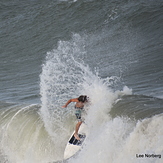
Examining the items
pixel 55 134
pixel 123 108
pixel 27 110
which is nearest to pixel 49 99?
pixel 27 110

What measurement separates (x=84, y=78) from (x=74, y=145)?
341cm

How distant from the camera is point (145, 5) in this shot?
23234mm

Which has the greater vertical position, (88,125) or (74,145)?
(88,125)

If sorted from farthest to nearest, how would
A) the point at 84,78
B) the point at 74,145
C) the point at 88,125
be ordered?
the point at 84,78, the point at 88,125, the point at 74,145

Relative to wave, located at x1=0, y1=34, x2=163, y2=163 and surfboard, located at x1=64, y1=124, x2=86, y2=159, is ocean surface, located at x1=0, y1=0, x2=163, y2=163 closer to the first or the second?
wave, located at x1=0, y1=34, x2=163, y2=163

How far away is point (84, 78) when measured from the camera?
1264cm

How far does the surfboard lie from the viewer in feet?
31.7

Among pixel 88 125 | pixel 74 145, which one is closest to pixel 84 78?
pixel 88 125

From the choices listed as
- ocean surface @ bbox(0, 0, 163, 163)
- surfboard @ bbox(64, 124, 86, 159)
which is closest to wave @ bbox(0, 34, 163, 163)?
ocean surface @ bbox(0, 0, 163, 163)

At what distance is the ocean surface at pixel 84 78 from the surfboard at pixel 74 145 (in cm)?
18

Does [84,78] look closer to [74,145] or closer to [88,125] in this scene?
[88,125]

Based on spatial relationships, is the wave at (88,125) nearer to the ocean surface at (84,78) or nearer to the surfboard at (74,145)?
the ocean surface at (84,78)

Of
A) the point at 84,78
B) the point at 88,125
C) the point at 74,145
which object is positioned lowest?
the point at 74,145

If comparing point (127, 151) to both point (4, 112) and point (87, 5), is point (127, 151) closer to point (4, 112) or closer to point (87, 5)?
point (4, 112)
